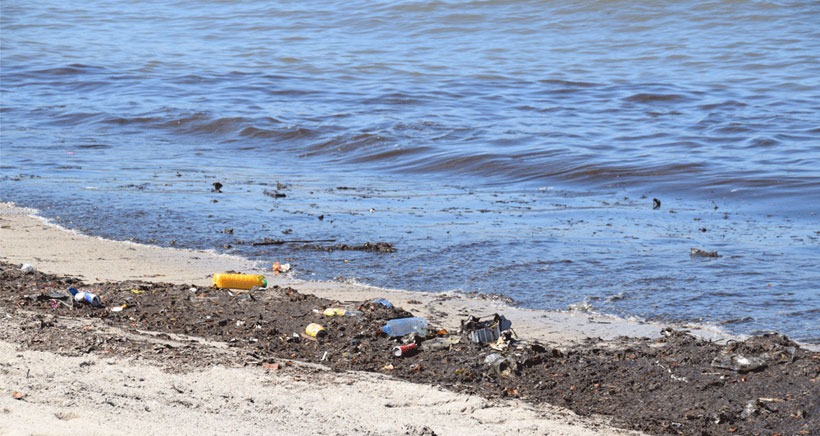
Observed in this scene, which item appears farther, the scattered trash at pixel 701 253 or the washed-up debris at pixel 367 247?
the washed-up debris at pixel 367 247

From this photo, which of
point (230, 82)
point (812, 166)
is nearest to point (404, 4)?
point (230, 82)

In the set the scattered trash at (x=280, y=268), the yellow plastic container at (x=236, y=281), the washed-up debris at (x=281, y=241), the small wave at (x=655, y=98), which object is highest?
the yellow plastic container at (x=236, y=281)

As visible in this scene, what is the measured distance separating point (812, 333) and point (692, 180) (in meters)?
4.29

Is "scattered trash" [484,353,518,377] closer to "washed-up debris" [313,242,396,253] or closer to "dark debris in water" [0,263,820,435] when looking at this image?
"dark debris in water" [0,263,820,435]

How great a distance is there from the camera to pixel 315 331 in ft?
16.0

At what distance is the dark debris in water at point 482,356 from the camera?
13.3 feet

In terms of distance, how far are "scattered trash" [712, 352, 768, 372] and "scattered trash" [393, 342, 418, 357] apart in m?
1.31

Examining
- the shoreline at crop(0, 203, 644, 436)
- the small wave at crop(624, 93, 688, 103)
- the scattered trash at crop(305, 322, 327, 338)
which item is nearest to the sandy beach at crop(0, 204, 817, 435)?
the shoreline at crop(0, 203, 644, 436)

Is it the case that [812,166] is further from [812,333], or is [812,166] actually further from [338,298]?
[338,298]

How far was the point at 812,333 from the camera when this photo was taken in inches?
205

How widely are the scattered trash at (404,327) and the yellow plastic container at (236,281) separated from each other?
1134mm

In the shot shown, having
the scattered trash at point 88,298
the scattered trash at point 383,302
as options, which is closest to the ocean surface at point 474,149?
the scattered trash at point 383,302

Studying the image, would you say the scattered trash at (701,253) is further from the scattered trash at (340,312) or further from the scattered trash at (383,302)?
the scattered trash at (340,312)

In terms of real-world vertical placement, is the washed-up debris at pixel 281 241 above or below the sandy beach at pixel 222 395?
below
